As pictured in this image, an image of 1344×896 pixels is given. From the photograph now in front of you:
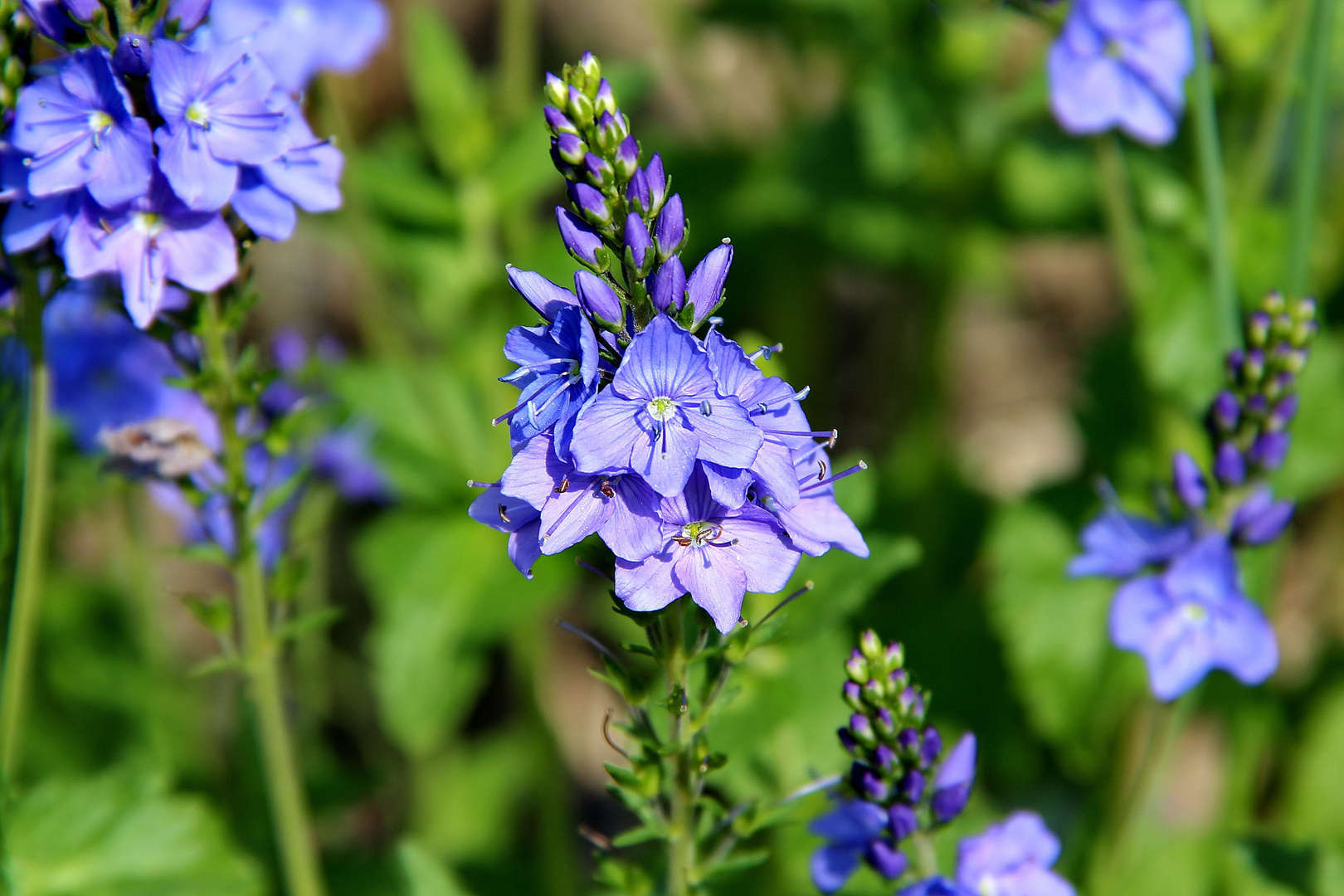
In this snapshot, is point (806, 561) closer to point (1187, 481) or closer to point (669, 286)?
point (1187, 481)

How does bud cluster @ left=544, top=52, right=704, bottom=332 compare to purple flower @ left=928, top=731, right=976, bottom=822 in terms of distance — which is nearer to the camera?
bud cluster @ left=544, top=52, right=704, bottom=332

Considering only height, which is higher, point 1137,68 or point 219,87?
point 1137,68

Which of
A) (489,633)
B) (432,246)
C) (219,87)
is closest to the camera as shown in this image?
(219,87)

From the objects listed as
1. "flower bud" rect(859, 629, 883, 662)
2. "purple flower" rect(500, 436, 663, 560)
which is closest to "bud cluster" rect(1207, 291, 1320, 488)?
"flower bud" rect(859, 629, 883, 662)

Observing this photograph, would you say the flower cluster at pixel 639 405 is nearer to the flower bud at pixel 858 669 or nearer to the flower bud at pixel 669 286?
the flower bud at pixel 669 286

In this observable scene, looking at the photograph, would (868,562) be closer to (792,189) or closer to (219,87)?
(219,87)

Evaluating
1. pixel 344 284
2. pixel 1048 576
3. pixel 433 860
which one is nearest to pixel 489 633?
pixel 433 860

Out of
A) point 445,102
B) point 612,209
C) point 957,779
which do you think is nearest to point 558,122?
point 612,209

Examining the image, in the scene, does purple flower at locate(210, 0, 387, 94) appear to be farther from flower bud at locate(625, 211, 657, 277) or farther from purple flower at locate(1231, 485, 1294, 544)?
purple flower at locate(1231, 485, 1294, 544)
